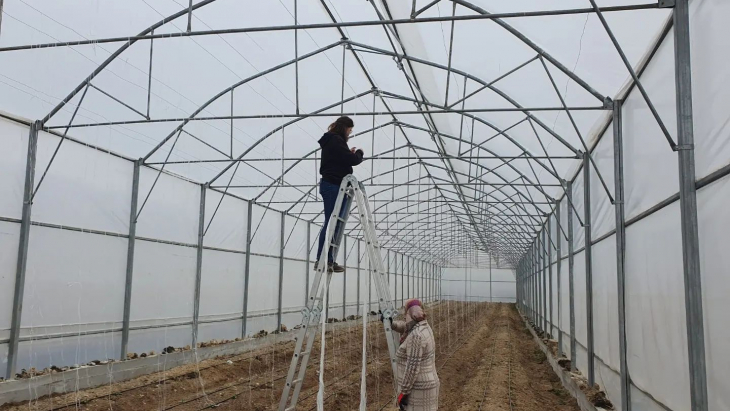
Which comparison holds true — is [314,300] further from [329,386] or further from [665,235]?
[329,386]

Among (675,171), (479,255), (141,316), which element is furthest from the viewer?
(479,255)

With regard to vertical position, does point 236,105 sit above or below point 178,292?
above

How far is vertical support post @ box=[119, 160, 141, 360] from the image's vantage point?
10781mm

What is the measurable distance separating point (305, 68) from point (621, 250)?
535 centimetres

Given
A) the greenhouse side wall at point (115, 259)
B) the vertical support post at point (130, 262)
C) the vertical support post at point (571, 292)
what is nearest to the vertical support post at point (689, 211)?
the greenhouse side wall at point (115, 259)

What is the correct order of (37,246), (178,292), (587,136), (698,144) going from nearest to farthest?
(698,144) → (37,246) → (587,136) → (178,292)

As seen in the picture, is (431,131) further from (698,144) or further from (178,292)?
(698,144)

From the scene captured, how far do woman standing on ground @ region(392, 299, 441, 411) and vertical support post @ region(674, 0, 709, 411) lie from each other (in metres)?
1.96

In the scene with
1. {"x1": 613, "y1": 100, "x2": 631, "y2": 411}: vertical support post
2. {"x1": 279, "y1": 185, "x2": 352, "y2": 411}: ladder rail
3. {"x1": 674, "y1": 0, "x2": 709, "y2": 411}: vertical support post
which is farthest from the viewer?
{"x1": 613, "y1": 100, "x2": 631, "y2": 411}: vertical support post

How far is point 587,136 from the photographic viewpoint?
9664 mm

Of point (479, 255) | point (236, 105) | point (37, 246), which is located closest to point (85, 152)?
point (37, 246)

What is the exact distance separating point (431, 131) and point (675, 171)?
6.73 metres

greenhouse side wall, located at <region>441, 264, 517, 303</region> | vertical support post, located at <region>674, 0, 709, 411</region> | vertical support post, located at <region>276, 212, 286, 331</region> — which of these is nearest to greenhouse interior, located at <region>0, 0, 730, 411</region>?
vertical support post, located at <region>674, 0, 709, 411</region>

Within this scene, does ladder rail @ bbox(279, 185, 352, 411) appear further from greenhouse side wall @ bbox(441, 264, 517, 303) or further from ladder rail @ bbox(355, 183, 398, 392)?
greenhouse side wall @ bbox(441, 264, 517, 303)
